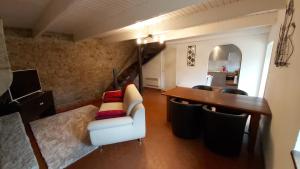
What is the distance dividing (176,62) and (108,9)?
3970mm

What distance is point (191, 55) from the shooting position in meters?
5.37

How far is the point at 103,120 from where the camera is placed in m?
2.25

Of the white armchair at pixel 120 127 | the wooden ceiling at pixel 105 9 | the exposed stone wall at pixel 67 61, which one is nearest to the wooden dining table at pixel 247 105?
the white armchair at pixel 120 127

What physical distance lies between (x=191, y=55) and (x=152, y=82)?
2368 mm

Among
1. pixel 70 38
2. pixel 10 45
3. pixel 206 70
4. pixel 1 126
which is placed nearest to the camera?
pixel 1 126

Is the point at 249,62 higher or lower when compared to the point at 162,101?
higher

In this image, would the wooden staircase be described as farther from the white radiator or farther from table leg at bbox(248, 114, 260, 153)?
table leg at bbox(248, 114, 260, 153)

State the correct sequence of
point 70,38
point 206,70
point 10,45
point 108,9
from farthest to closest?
point 206,70, point 70,38, point 10,45, point 108,9

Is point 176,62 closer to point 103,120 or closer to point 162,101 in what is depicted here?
point 162,101

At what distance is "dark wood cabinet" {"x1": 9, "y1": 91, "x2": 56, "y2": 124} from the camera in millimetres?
2836

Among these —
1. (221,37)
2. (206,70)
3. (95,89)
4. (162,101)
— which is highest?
(221,37)

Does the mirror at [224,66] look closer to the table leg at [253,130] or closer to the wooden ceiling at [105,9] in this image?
the wooden ceiling at [105,9]

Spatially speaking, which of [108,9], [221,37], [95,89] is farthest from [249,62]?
[95,89]

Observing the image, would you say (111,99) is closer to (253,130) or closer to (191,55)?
(253,130)
